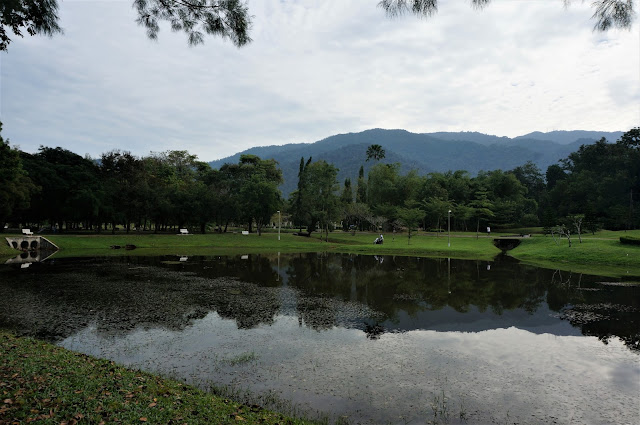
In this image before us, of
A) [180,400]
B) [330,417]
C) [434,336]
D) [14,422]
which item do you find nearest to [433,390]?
[330,417]

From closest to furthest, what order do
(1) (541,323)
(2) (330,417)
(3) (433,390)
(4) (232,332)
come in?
(2) (330,417)
(3) (433,390)
(4) (232,332)
(1) (541,323)

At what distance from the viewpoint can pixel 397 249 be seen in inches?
2199

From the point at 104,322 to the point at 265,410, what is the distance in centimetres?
1173

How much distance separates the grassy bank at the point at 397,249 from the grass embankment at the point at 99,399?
38.6 metres

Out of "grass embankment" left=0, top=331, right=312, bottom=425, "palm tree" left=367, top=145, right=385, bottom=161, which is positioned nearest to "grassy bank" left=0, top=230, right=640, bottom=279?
"grass embankment" left=0, top=331, right=312, bottom=425

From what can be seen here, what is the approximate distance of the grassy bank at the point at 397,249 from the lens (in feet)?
133

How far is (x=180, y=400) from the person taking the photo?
852 centimetres

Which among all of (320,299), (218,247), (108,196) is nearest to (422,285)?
(320,299)

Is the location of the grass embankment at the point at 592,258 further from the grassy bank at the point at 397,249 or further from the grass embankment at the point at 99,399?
the grass embankment at the point at 99,399

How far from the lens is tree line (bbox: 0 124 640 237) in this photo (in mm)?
63938

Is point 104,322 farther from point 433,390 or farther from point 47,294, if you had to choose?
point 433,390

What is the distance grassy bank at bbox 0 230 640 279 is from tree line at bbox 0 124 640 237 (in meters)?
7.41

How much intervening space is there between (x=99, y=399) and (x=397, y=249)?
50611mm

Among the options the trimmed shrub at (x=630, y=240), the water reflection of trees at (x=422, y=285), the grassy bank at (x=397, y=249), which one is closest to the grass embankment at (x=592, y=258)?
the grassy bank at (x=397, y=249)
